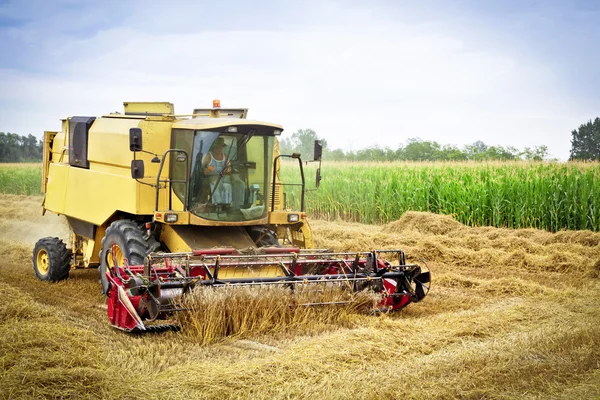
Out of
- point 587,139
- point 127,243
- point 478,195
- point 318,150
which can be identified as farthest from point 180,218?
point 587,139

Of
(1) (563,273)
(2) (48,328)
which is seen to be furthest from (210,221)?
(1) (563,273)

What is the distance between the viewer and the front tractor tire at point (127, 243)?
828cm

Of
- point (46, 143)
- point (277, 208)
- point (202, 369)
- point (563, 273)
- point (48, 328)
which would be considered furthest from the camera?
point (46, 143)

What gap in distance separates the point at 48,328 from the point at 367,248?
760cm

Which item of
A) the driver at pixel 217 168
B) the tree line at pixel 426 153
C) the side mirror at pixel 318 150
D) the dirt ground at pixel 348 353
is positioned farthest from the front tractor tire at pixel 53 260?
the tree line at pixel 426 153

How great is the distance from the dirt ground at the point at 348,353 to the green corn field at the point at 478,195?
5.30 metres

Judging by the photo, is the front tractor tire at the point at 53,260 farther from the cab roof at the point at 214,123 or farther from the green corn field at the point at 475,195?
A: the green corn field at the point at 475,195

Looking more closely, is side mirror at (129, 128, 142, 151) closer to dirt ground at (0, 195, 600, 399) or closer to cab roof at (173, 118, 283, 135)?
cab roof at (173, 118, 283, 135)

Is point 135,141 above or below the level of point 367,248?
above

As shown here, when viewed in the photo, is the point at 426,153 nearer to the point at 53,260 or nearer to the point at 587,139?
the point at 587,139

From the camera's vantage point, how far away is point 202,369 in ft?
18.5

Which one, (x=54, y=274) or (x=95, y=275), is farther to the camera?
(x=95, y=275)

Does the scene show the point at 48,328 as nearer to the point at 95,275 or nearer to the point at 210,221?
the point at 210,221

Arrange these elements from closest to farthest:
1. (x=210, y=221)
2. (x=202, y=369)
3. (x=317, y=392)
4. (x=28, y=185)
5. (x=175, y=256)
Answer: (x=317, y=392), (x=202, y=369), (x=175, y=256), (x=210, y=221), (x=28, y=185)
